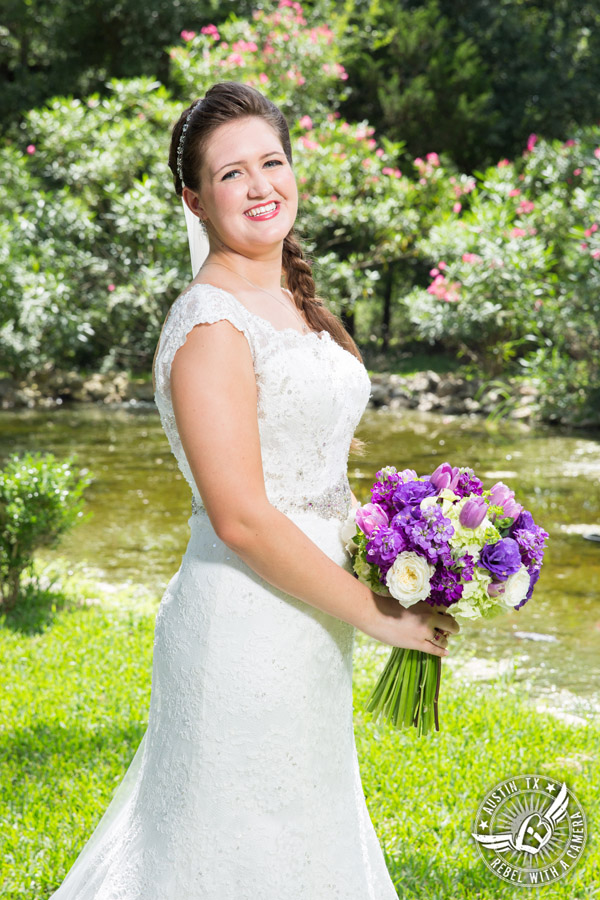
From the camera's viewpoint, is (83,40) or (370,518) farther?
(83,40)

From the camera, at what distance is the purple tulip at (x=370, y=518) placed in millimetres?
1951

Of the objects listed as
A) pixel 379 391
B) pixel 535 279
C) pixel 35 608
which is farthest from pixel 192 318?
pixel 379 391

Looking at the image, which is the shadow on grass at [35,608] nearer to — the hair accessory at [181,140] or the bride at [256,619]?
the bride at [256,619]

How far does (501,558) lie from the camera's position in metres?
1.91

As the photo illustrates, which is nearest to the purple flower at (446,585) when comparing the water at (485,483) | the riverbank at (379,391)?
the water at (485,483)

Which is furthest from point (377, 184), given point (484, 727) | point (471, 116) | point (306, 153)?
point (484, 727)

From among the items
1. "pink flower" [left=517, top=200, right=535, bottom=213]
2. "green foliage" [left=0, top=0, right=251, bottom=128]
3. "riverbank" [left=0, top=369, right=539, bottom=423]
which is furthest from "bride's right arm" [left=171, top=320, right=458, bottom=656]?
"green foliage" [left=0, top=0, right=251, bottom=128]

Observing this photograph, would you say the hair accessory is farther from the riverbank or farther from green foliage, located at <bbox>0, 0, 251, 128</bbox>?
green foliage, located at <bbox>0, 0, 251, 128</bbox>

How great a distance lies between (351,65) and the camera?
20.7 meters

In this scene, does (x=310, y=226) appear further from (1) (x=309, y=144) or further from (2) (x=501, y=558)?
(2) (x=501, y=558)

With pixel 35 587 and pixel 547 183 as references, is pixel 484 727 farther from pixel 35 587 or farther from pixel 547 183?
pixel 547 183

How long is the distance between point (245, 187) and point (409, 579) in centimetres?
90

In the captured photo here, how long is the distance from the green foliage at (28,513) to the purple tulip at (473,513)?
12.7 feet

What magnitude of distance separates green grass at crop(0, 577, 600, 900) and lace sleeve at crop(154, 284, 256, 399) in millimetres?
1084
